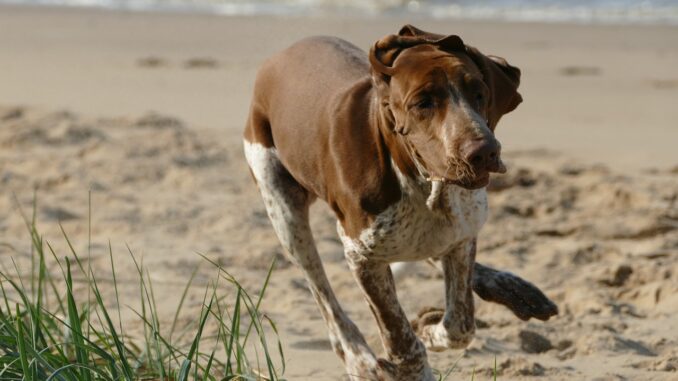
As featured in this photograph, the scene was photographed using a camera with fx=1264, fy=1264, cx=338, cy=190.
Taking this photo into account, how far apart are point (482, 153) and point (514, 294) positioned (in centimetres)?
146

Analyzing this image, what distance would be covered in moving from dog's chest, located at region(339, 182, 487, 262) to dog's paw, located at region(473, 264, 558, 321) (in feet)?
1.77

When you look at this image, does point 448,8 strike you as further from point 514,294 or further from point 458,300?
point 458,300

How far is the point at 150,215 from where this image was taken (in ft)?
25.0

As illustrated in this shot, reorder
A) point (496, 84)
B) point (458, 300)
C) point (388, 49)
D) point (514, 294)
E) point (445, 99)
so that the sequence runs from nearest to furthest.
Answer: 1. point (445, 99)
2. point (496, 84)
3. point (388, 49)
4. point (458, 300)
5. point (514, 294)

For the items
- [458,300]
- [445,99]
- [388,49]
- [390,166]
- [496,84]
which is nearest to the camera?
[445,99]

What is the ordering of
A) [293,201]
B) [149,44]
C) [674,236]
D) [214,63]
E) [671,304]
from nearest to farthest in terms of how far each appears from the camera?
[293,201] → [671,304] → [674,236] → [214,63] → [149,44]

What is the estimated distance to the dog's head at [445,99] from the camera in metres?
3.55

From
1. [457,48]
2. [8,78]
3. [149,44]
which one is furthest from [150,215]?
[149,44]

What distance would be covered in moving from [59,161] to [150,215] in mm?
1514

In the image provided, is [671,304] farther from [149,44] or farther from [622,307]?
[149,44]

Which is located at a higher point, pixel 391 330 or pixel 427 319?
pixel 391 330

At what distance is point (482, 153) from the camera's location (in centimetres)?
349

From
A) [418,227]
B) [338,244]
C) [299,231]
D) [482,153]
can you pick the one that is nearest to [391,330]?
[418,227]

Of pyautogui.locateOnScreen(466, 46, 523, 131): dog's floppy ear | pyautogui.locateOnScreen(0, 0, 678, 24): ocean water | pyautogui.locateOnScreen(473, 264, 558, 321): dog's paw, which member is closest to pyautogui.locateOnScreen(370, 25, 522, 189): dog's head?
pyautogui.locateOnScreen(466, 46, 523, 131): dog's floppy ear
